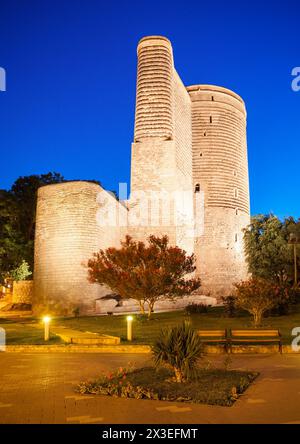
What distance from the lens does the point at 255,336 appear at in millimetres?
11141

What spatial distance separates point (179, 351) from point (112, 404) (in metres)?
1.54

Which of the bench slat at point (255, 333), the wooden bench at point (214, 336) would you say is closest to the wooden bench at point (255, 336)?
the bench slat at point (255, 333)

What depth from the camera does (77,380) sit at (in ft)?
25.2

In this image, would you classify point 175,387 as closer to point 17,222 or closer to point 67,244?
point 67,244

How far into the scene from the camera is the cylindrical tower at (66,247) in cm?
2803

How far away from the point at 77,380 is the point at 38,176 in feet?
116

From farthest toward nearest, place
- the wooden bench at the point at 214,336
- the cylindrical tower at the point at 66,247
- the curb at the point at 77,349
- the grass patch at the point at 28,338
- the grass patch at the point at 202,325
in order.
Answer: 1. the cylindrical tower at the point at 66,247
2. the grass patch at the point at 202,325
3. the grass patch at the point at 28,338
4. the curb at the point at 77,349
5. the wooden bench at the point at 214,336

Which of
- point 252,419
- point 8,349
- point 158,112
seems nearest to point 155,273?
point 8,349

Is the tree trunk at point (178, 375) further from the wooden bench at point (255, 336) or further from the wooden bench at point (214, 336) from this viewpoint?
the wooden bench at point (255, 336)

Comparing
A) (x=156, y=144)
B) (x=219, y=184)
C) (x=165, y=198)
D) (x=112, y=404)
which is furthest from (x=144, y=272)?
(x=219, y=184)

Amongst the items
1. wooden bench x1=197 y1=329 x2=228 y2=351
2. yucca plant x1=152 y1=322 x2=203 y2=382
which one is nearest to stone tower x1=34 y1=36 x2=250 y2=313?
wooden bench x1=197 y1=329 x2=228 y2=351

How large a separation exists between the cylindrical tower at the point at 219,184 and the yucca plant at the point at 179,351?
3107cm

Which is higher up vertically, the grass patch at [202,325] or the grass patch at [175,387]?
the grass patch at [175,387]

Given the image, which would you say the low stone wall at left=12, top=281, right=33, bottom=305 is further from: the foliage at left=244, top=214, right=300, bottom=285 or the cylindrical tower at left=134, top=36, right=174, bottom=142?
the foliage at left=244, top=214, right=300, bottom=285
